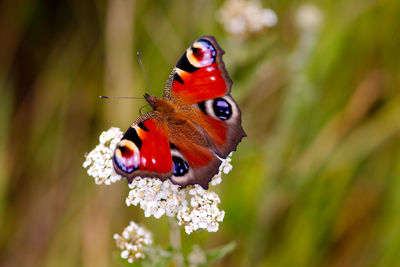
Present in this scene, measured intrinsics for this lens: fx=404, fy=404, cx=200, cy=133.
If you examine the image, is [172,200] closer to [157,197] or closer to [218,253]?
[157,197]

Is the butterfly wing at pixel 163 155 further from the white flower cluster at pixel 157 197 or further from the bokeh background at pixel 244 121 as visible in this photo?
the bokeh background at pixel 244 121

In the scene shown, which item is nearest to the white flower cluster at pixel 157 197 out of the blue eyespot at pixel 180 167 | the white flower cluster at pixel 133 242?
the blue eyespot at pixel 180 167

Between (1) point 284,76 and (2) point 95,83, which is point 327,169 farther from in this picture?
Answer: (2) point 95,83

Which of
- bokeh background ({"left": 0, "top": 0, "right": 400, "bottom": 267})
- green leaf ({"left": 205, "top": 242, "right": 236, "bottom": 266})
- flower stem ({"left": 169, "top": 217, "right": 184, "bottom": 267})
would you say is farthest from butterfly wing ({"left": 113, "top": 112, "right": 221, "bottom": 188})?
bokeh background ({"left": 0, "top": 0, "right": 400, "bottom": 267})

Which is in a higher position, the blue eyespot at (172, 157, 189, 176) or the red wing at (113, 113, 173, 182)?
the red wing at (113, 113, 173, 182)

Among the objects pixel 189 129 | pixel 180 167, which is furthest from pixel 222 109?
pixel 180 167

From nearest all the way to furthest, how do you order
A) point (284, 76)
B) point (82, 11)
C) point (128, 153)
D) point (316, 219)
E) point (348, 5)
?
point (128, 153) < point (316, 219) < point (348, 5) < point (284, 76) < point (82, 11)

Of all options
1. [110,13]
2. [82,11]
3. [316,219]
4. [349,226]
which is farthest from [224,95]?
[82,11]

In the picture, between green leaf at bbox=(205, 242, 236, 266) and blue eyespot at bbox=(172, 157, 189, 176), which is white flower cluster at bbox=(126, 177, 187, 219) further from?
green leaf at bbox=(205, 242, 236, 266)
